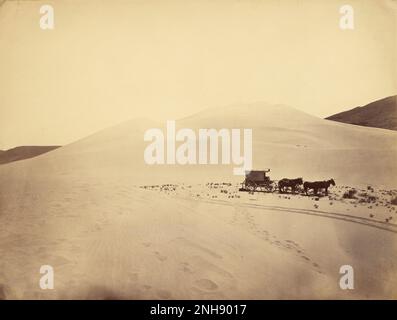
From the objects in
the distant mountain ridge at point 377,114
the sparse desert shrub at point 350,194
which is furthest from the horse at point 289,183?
the distant mountain ridge at point 377,114

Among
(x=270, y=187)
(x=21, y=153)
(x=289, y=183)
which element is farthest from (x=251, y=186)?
(x=21, y=153)

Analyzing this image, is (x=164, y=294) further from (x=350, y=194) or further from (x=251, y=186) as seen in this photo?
(x=350, y=194)

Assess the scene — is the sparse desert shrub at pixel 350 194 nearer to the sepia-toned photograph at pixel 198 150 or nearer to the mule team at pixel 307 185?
the sepia-toned photograph at pixel 198 150

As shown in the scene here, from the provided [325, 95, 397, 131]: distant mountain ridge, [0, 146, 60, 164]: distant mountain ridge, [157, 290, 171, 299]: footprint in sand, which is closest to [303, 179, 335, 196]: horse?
[325, 95, 397, 131]: distant mountain ridge

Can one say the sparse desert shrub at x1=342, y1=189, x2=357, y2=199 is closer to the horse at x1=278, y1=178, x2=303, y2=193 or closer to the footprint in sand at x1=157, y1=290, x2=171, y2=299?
the horse at x1=278, y1=178, x2=303, y2=193
